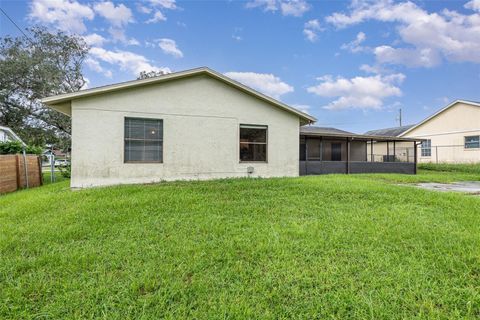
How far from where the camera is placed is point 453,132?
20500 millimetres

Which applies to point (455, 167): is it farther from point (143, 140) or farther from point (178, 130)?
point (143, 140)

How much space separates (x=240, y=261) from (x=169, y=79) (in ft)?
24.6

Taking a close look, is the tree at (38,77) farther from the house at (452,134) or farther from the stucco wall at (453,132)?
the stucco wall at (453,132)

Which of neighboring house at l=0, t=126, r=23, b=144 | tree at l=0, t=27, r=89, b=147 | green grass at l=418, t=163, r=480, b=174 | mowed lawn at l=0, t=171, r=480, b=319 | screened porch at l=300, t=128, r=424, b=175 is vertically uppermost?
tree at l=0, t=27, r=89, b=147

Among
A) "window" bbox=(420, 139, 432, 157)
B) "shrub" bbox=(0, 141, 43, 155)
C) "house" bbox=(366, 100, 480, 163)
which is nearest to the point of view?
"shrub" bbox=(0, 141, 43, 155)

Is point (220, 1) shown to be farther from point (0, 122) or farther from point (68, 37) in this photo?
point (0, 122)

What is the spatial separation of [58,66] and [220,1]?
604 inches

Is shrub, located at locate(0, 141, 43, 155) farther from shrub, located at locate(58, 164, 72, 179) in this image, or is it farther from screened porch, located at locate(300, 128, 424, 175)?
screened porch, located at locate(300, 128, 424, 175)

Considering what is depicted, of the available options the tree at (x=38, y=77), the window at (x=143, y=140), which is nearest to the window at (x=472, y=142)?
the window at (x=143, y=140)

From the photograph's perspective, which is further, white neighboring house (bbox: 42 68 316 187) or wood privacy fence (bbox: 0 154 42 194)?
wood privacy fence (bbox: 0 154 42 194)

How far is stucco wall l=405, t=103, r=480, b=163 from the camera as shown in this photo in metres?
19.0

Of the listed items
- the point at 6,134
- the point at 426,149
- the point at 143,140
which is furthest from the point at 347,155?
the point at 6,134

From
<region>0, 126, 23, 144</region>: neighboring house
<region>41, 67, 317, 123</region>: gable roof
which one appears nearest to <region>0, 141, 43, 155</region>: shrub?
<region>41, 67, 317, 123</region>: gable roof

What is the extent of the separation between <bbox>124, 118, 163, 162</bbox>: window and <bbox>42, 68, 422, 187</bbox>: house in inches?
1.2
